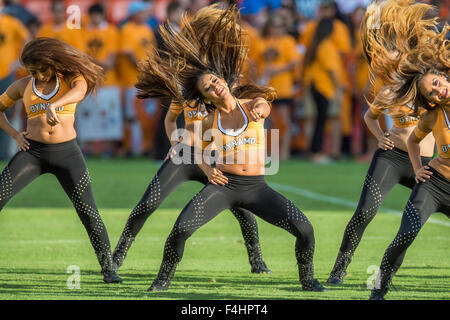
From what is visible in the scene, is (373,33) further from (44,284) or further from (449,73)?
(44,284)

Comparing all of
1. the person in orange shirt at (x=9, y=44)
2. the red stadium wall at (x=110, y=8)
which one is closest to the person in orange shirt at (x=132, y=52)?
the red stadium wall at (x=110, y=8)

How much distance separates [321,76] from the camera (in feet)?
58.0

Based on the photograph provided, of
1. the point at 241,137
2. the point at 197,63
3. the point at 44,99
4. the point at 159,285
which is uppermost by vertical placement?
the point at 197,63

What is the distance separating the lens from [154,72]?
759cm

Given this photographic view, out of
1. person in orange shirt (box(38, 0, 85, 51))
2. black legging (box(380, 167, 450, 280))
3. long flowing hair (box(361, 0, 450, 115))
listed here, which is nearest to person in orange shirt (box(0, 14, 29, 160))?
person in orange shirt (box(38, 0, 85, 51))

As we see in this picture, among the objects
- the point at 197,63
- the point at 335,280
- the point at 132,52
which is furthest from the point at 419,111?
the point at 132,52

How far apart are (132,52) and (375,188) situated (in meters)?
11.1

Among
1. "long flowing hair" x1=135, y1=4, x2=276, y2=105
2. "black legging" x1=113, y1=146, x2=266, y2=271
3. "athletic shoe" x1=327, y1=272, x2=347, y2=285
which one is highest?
"long flowing hair" x1=135, y1=4, x2=276, y2=105

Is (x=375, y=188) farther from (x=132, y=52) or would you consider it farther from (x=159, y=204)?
(x=132, y=52)

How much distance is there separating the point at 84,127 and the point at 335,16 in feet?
19.0

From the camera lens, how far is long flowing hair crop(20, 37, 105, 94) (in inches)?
283

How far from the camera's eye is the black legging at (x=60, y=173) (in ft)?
23.6

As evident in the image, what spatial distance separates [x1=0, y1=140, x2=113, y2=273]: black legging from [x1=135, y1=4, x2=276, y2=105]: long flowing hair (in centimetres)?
85

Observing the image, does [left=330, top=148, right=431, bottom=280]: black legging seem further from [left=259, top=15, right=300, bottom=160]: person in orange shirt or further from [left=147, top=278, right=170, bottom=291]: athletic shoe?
[left=259, top=15, right=300, bottom=160]: person in orange shirt
